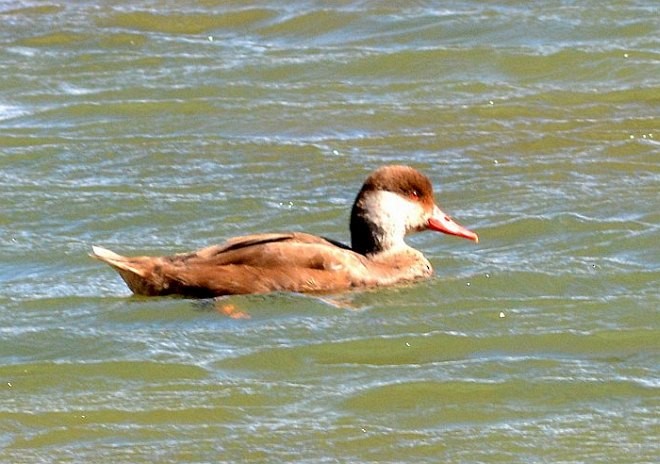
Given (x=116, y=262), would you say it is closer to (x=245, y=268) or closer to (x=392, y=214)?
(x=245, y=268)

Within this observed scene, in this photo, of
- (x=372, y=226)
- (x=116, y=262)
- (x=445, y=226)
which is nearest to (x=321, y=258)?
(x=372, y=226)

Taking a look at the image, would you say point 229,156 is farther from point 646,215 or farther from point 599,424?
point 599,424

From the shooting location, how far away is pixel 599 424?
7906mm

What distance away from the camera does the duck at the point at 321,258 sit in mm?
9953

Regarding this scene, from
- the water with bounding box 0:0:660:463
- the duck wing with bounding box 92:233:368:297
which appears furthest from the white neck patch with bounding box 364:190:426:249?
the duck wing with bounding box 92:233:368:297

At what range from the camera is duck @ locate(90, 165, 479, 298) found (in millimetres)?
9953

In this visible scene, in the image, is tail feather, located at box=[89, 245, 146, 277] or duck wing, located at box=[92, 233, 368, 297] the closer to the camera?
tail feather, located at box=[89, 245, 146, 277]

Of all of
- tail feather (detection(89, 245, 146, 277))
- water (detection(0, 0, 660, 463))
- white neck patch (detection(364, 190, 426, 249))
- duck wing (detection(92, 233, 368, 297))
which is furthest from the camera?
white neck patch (detection(364, 190, 426, 249))

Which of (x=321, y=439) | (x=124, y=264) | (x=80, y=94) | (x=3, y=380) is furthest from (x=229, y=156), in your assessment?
(x=321, y=439)

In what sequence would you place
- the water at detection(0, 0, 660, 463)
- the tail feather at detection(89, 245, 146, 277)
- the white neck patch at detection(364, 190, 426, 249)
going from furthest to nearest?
the white neck patch at detection(364, 190, 426, 249), the tail feather at detection(89, 245, 146, 277), the water at detection(0, 0, 660, 463)

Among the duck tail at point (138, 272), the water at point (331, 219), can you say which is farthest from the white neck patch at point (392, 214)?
the duck tail at point (138, 272)

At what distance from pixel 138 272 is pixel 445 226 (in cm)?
198

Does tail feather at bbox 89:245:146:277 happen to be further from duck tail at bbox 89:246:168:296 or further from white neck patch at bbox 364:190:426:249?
white neck patch at bbox 364:190:426:249

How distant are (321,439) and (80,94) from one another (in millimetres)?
7826
